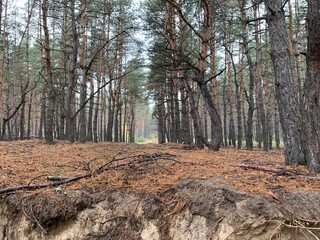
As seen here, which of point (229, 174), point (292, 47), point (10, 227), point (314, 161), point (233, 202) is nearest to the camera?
point (233, 202)

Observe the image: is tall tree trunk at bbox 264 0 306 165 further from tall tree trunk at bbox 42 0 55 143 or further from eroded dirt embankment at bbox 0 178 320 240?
tall tree trunk at bbox 42 0 55 143

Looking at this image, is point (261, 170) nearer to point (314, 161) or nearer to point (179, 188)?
point (314, 161)

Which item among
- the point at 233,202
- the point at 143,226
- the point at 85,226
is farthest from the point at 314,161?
the point at 85,226

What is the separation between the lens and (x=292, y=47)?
48.9ft

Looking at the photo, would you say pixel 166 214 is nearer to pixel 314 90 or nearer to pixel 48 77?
pixel 314 90

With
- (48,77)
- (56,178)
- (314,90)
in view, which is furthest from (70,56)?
(314,90)

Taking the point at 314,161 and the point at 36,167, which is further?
the point at 36,167

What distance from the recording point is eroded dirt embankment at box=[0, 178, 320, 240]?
2457 millimetres

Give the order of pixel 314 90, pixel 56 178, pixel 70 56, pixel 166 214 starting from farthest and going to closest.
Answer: pixel 70 56 → pixel 314 90 → pixel 56 178 → pixel 166 214

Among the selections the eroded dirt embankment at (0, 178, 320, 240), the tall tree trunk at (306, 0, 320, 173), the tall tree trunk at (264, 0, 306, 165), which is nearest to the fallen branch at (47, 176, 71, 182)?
the eroded dirt embankment at (0, 178, 320, 240)

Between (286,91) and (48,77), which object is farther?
(48,77)

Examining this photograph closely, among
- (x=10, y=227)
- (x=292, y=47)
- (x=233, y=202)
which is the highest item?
(x=292, y=47)

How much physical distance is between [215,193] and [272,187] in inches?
25.8

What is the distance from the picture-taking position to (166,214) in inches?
113
